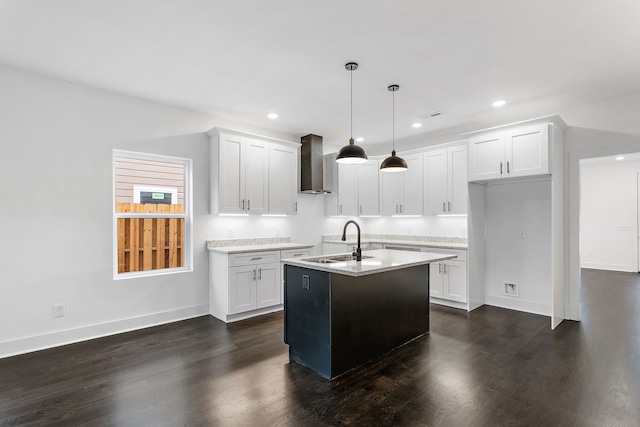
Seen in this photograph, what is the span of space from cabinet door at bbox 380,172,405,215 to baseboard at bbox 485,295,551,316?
79.3 inches

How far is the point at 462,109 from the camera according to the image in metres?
4.44

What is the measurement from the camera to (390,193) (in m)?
5.89

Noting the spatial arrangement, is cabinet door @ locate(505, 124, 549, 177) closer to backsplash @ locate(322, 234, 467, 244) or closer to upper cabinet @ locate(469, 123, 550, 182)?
upper cabinet @ locate(469, 123, 550, 182)

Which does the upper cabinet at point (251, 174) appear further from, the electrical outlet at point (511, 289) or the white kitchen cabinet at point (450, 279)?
the electrical outlet at point (511, 289)

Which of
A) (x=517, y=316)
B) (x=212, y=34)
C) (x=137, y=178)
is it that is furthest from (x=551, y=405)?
(x=137, y=178)

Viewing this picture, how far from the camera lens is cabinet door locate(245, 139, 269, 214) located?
15.6 ft

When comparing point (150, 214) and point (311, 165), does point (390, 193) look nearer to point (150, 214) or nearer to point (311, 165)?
point (311, 165)

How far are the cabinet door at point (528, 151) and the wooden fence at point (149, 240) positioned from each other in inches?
178

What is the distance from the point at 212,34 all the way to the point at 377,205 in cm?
414

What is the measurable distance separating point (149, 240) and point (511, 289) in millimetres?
5209

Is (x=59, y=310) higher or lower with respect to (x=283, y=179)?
lower

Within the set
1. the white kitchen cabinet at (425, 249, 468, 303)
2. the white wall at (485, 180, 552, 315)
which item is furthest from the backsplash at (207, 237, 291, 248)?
the white wall at (485, 180, 552, 315)

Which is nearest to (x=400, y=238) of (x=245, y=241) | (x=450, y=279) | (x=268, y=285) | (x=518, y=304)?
(x=450, y=279)

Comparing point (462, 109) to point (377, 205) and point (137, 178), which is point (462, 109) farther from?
point (137, 178)
